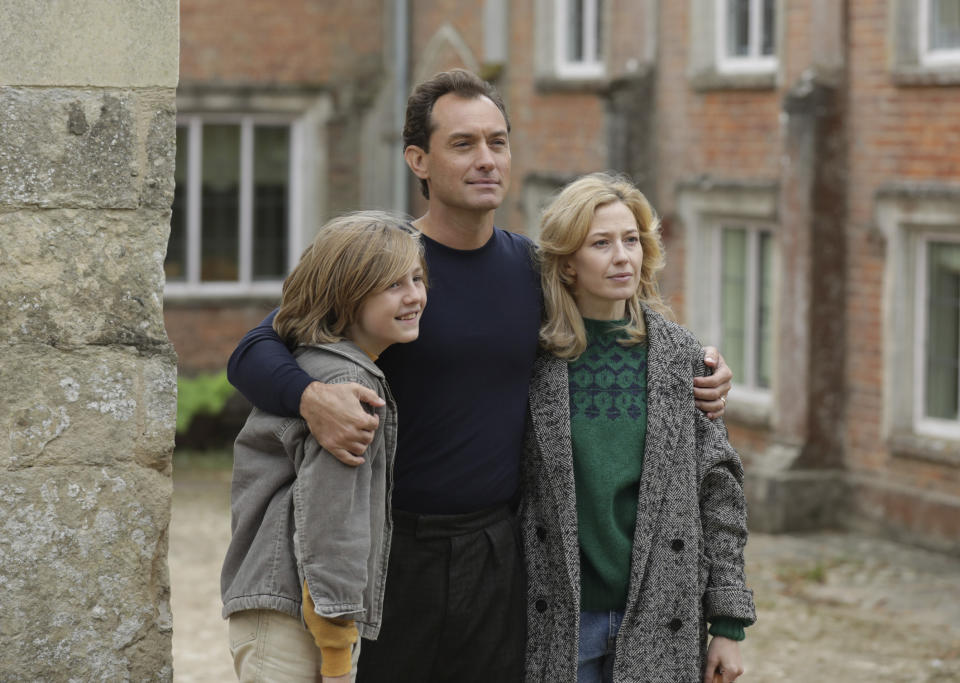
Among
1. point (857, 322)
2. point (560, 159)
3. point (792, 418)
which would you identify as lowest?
point (792, 418)

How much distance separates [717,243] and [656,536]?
9824mm

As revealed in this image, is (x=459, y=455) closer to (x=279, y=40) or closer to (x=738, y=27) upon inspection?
(x=738, y=27)

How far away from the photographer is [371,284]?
3.28m

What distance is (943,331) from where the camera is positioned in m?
11.1

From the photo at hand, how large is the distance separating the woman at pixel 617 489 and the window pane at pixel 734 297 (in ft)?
31.0

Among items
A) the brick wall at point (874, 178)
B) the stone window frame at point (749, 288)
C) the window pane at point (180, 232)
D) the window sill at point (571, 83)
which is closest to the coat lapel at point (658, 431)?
the brick wall at point (874, 178)

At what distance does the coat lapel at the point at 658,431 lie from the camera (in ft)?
11.8

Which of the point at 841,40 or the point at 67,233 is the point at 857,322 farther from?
the point at 67,233

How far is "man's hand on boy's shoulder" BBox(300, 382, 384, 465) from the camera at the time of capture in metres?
3.10

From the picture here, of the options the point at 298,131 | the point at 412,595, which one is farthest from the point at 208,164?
A: the point at 412,595

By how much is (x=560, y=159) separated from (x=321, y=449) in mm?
11963

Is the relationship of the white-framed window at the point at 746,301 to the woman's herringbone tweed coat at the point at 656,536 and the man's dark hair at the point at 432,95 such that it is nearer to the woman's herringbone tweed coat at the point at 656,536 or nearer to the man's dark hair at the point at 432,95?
the woman's herringbone tweed coat at the point at 656,536

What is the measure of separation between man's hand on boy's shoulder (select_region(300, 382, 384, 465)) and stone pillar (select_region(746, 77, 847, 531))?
8.91 meters

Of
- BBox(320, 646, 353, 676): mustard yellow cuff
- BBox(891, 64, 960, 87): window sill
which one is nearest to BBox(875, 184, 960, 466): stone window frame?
BBox(891, 64, 960, 87): window sill
